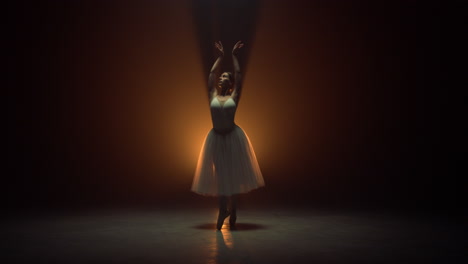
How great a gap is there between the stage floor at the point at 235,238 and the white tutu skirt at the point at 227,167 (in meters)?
0.34

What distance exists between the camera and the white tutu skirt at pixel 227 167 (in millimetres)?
4340

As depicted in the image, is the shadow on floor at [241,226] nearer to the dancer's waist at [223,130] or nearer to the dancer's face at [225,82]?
the dancer's waist at [223,130]

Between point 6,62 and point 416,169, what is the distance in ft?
15.2

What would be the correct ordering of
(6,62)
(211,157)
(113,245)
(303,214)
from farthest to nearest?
(6,62)
(303,214)
(211,157)
(113,245)

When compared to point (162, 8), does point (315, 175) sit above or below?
below

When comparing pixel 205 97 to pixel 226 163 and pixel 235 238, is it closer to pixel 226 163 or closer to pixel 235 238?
pixel 226 163

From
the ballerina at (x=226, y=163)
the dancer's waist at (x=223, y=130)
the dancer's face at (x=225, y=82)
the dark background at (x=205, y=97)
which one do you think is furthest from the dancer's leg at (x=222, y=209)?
the dark background at (x=205, y=97)

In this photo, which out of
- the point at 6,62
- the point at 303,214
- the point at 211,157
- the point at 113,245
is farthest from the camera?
the point at 6,62

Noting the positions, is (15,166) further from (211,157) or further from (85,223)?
(211,157)

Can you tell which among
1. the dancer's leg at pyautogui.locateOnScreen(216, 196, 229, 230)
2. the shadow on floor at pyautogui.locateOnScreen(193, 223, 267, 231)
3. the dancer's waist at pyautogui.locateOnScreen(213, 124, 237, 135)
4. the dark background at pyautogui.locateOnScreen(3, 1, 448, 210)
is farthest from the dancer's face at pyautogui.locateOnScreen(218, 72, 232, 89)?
the dark background at pyautogui.locateOnScreen(3, 1, 448, 210)

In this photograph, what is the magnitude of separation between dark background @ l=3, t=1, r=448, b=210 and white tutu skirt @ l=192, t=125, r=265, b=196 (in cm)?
152

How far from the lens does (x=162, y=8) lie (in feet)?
19.6

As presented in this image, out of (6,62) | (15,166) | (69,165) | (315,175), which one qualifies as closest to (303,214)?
(315,175)

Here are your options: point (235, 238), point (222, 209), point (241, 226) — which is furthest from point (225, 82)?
point (235, 238)
